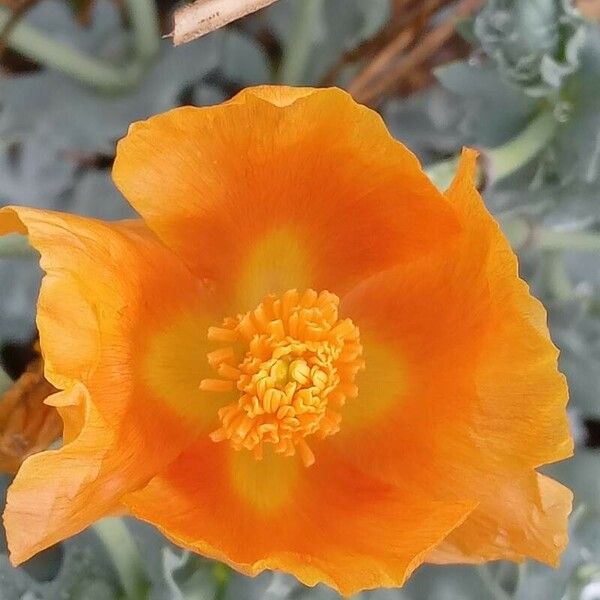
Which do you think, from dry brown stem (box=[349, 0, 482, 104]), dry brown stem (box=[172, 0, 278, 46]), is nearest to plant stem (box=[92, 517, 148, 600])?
dry brown stem (box=[172, 0, 278, 46])

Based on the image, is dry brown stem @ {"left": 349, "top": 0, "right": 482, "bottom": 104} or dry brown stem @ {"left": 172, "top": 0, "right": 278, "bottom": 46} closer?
dry brown stem @ {"left": 172, "top": 0, "right": 278, "bottom": 46}

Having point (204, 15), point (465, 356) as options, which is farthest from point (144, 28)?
point (465, 356)

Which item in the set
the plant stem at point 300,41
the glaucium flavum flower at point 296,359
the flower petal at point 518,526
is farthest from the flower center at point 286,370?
Result: the plant stem at point 300,41

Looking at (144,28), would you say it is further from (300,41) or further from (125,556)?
(125,556)

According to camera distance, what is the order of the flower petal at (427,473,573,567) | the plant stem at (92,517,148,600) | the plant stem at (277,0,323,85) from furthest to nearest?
the plant stem at (277,0,323,85) < the plant stem at (92,517,148,600) < the flower petal at (427,473,573,567)

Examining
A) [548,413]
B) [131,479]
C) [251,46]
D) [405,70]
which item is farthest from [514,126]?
[131,479]

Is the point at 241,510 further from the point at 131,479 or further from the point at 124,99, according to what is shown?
the point at 124,99

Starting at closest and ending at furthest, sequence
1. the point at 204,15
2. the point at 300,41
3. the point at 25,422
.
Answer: the point at 204,15, the point at 25,422, the point at 300,41

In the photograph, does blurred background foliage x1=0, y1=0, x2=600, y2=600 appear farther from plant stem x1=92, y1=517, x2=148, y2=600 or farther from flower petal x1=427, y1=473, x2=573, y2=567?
flower petal x1=427, y1=473, x2=573, y2=567
